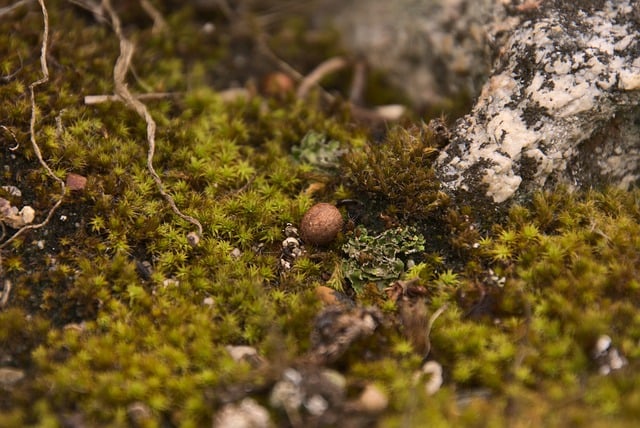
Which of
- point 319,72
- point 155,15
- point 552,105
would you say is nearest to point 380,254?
point 552,105

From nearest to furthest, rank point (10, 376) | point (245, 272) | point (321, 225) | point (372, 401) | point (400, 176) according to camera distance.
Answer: point (372, 401) < point (10, 376) < point (245, 272) < point (321, 225) < point (400, 176)

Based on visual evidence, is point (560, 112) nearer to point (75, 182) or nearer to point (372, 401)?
point (372, 401)

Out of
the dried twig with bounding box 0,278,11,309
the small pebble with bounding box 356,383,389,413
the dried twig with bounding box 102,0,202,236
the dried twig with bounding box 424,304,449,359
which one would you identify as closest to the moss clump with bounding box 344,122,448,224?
the dried twig with bounding box 424,304,449,359

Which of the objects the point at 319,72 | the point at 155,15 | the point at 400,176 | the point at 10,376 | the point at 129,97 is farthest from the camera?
the point at 319,72

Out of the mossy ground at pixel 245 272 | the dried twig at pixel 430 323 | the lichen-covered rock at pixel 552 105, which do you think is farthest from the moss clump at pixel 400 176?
the dried twig at pixel 430 323

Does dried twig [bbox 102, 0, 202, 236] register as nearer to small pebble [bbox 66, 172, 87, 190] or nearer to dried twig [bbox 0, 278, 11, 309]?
small pebble [bbox 66, 172, 87, 190]

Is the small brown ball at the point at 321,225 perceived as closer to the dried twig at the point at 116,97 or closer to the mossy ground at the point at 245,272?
the mossy ground at the point at 245,272

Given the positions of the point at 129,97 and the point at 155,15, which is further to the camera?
the point at 155,15
